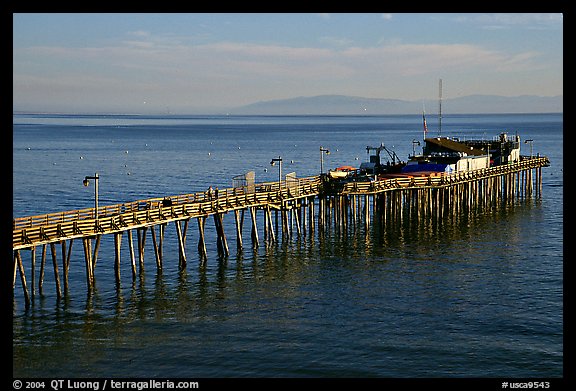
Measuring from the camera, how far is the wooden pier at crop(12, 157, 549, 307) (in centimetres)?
4338

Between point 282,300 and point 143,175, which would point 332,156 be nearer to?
point 143,175

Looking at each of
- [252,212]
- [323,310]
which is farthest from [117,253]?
[252,212]

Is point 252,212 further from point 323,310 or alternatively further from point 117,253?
point 323,310

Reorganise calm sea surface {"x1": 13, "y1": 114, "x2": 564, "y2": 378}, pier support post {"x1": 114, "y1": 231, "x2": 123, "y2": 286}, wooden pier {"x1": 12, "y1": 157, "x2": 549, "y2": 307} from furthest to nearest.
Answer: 1. pier support post {"x1": 114, "y1": 231, "x2": 123, "y2": 286}
2. wooden pier {"x1": 12, "y1": 157, "x2": 549, "y2": 307}
3. calm sea surface {"x1": 13, "y1": 114, "x2": 564, "y2": 378}

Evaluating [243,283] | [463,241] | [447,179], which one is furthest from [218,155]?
[243,283]

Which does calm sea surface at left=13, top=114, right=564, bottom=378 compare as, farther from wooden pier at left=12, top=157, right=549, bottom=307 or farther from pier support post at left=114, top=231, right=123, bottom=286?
wooden pier at left=12, top=157, right=549, bottom=307

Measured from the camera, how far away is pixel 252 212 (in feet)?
188

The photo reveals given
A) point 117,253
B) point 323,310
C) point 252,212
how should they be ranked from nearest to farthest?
point 323,310 → point 117,253 → point 252,212

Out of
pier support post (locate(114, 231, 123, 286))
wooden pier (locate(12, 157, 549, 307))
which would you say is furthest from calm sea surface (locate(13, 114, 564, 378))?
wooden pier (locate(12, 157, 549, 307))

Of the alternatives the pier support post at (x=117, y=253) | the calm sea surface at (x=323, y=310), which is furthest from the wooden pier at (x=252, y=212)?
the calm sea surface at (x=323, y=310)

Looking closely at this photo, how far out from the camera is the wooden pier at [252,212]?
43.4 m

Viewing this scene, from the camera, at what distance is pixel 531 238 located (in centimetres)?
6228
